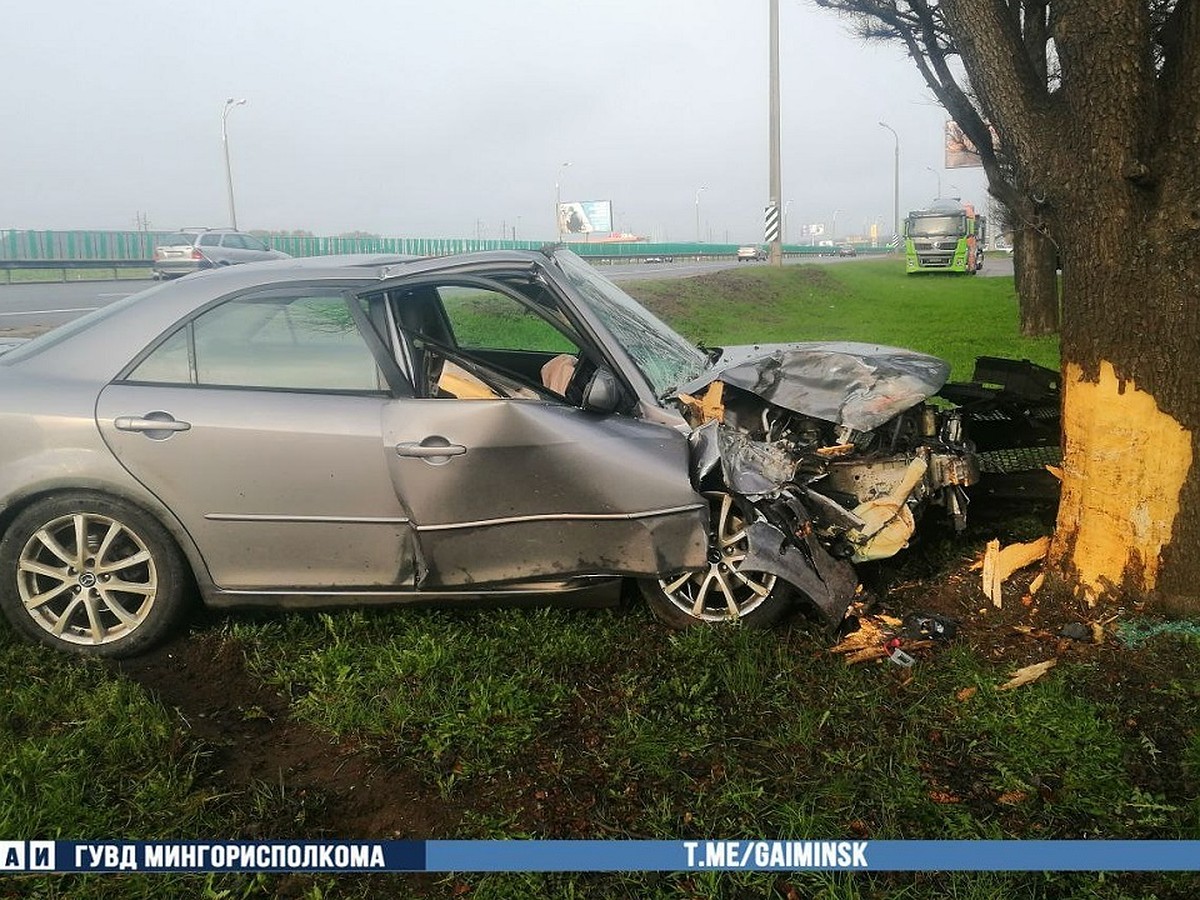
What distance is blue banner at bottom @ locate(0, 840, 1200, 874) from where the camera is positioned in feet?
7.68

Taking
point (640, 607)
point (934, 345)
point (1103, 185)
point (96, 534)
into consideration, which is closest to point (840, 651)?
point (640, 607)

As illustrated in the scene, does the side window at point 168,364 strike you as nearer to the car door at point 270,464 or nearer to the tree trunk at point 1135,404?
the car door at point 270,464

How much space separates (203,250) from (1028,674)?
25729 millimetres

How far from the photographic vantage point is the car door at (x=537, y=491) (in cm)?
363

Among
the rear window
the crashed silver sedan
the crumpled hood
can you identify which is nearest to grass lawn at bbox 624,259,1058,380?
the crumpled hood

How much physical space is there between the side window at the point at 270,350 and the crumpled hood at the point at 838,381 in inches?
55.3

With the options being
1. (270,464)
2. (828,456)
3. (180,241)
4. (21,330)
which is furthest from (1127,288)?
(180,241)

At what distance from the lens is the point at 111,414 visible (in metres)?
3.67

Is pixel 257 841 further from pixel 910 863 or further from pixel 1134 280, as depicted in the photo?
pixel 1134 280

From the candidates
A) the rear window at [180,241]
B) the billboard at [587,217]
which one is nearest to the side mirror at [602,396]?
the rear window at [180,241]

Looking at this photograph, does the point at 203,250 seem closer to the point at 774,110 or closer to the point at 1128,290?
the point at 774,110

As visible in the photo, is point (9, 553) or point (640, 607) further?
point (640, 607)

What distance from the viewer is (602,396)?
144 inches

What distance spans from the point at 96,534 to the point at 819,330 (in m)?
15.0
